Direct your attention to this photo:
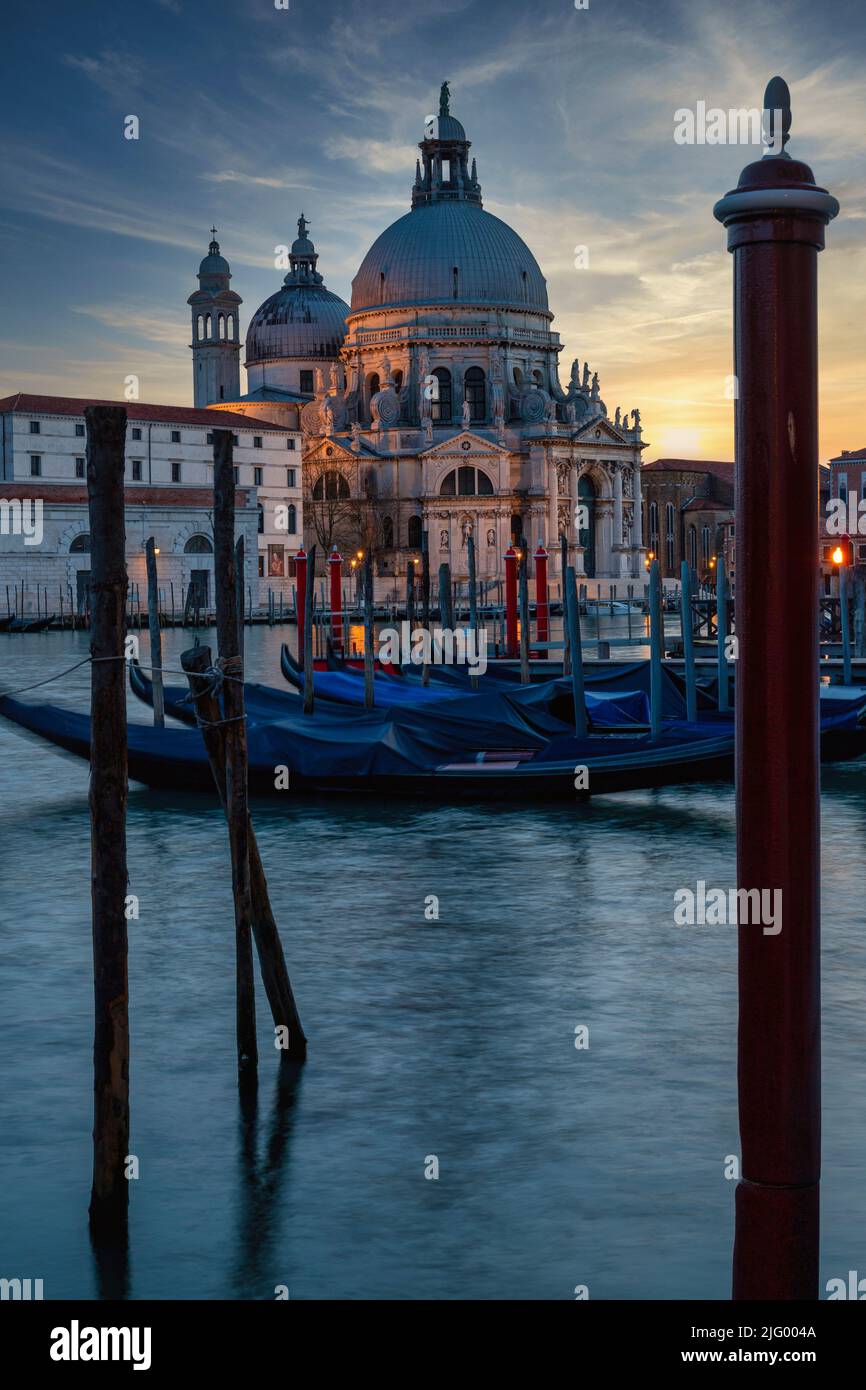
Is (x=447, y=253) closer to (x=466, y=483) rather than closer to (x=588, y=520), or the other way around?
(x=466, y=483)

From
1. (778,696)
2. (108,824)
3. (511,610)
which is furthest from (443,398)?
(778,696)

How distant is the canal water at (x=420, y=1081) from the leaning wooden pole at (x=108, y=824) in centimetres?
27

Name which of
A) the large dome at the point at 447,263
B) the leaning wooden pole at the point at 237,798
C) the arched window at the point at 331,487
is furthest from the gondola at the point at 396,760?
the large dome at the point at 447,263

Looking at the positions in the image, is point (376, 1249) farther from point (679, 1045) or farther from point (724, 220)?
point (724, 220)

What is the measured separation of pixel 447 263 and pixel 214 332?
13822 millimetres

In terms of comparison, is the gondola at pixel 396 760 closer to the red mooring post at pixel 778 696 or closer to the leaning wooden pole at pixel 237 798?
the leaning wooden pole at pixel 237 798

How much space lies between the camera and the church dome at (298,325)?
74.8 m

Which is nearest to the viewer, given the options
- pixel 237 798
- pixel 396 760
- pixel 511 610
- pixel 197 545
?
pixel 237 798

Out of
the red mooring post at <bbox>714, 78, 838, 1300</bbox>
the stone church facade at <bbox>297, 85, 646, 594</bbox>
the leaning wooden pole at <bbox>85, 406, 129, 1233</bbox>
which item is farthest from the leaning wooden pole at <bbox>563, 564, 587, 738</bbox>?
the stone church facade at <bbox>297, 85, 646, 594</bbox>

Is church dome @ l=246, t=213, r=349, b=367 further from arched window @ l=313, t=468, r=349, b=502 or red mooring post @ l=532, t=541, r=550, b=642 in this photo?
red mooring post @ l=532, t=541, r=550, b=642

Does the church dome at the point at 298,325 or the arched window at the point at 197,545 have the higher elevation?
the church dome at the point at 298,325

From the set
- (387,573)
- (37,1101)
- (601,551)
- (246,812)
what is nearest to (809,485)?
(246,812)

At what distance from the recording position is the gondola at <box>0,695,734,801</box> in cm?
1370

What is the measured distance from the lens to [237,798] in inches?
261
